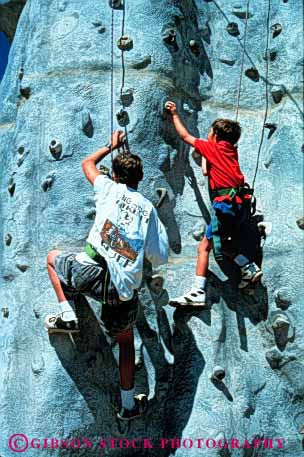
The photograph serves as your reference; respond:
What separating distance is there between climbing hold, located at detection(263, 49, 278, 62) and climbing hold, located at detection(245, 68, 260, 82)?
118 millimetres

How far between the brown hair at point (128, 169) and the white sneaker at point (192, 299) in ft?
2.19

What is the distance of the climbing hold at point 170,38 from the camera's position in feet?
14.7

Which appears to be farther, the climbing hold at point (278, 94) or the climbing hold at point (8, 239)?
the climbing hold at point (278, 94)

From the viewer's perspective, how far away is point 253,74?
15.5ft

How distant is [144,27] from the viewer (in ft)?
14.7

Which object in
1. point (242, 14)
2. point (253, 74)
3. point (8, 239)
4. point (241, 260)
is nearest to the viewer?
point (241, 260)

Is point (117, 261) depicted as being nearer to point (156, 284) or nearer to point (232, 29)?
point (156, 284)

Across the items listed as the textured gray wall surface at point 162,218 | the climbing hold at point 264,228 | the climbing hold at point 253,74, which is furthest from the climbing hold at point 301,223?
the climbing hold at point 253,74

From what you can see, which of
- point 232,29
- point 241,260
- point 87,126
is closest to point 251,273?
point 241,260

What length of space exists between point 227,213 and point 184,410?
3.48 ft

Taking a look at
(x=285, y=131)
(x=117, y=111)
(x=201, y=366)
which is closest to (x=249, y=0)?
(x=285, y=131)

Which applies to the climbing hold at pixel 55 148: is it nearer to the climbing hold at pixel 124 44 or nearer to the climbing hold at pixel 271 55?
the climbing hold at pixel 124 44

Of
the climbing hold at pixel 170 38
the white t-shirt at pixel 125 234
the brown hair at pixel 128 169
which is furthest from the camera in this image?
the climbing hold at pixel 170 38

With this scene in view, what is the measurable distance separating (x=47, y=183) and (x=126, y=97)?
66 centimetres
